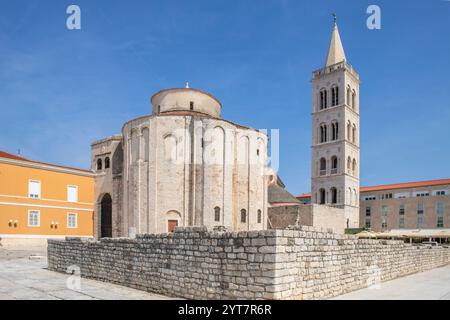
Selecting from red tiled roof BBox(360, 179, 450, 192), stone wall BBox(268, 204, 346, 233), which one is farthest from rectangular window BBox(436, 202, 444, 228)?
stone wall BBox(268, 204, 346, 233)

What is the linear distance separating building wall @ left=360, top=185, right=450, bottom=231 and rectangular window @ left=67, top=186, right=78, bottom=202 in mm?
47279

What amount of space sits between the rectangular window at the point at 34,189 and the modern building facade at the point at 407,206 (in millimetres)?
50673

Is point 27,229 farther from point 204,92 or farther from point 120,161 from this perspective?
point 204,92

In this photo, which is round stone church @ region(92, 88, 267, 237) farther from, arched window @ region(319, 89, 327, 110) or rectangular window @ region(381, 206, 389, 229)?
rectangular window @ region(381, 206, 389, 229)

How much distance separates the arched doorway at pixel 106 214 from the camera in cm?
3497

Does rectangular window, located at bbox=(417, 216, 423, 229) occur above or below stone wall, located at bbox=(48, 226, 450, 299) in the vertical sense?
below

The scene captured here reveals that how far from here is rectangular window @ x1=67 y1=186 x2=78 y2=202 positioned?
108ft

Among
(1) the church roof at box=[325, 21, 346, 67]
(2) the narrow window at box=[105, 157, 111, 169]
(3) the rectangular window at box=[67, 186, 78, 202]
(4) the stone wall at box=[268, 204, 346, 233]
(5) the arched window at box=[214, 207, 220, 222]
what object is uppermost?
(1) the church roof at box=[325, 21, 346, 67]

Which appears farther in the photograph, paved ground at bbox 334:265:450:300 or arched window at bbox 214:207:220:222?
arched window at bbox 214:207:220:222

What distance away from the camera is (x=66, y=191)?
32.7 metres

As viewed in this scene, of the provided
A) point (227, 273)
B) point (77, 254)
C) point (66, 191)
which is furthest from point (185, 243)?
point (66, 191)

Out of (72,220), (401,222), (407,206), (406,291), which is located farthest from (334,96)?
(406,291)

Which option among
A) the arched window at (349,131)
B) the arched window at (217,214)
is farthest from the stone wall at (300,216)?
the arched window at (349,131)
